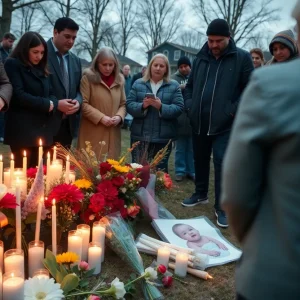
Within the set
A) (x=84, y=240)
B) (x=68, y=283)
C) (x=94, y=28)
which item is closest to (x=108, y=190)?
(x=84, y=240)

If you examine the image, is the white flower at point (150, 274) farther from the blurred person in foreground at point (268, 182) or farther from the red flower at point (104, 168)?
the blurred person in foreground at point (268, 182)

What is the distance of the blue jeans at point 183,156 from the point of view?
16.2 feet

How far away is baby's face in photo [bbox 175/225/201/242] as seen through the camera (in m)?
2.77

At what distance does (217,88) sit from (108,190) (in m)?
1.49


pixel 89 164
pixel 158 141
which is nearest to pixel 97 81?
pixel 158 141

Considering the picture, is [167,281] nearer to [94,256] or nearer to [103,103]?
[94,256]

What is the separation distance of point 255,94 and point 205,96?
8.40 feet

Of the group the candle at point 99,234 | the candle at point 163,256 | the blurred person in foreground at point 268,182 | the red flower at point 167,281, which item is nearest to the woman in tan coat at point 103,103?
the candle at point 99,234

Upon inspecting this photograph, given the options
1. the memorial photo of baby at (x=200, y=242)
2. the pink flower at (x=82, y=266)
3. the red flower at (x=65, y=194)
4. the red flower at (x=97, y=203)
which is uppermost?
the red flower at (x=65, y=194)

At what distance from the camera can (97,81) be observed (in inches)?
145

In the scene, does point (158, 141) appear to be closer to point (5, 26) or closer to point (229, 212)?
point (229, 212)

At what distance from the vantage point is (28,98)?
3039mm

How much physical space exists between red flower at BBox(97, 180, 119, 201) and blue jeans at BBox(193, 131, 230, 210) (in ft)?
4.05

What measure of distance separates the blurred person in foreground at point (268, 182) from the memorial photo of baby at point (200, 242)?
5.57ft
